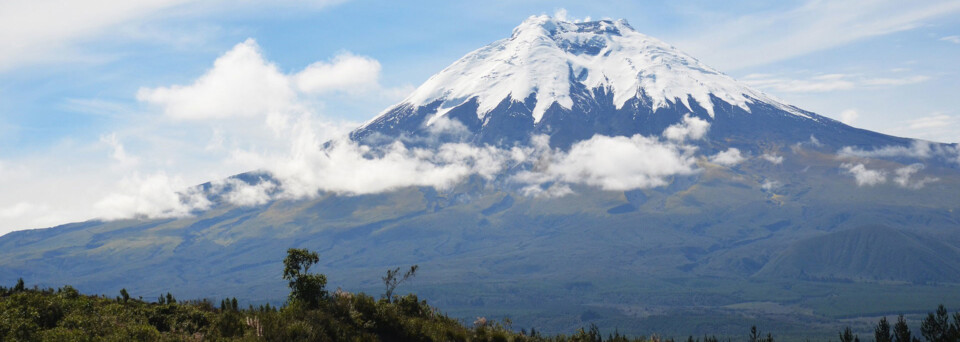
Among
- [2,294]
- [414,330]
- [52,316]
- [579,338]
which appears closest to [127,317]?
[52,316]

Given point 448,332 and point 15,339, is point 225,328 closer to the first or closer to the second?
point 15,339

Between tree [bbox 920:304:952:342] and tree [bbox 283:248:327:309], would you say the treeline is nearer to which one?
tree [bbox 283:248:327:309]

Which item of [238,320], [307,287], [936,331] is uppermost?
[307,287]

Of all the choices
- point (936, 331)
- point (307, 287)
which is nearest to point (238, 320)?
point (307, 287)

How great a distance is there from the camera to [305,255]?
32156mm

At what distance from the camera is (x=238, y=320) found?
83.9 ft

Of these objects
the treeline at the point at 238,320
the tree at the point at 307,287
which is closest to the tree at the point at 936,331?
the treeline at the point at 238,320

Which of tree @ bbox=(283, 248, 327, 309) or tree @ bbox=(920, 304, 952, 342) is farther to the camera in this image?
tree @ bbox=(920, 304, 952, 342)

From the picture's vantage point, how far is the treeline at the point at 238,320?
76.0ft

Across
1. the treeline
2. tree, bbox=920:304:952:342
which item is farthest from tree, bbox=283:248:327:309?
tree, bbox=920:304:952:342

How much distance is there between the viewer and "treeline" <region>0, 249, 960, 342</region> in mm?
23172

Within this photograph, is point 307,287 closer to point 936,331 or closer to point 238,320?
point 238,320

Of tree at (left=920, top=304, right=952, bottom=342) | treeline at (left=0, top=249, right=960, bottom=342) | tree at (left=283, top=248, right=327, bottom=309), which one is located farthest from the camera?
tree at (left=920, top=304, right=952, bottom=342)

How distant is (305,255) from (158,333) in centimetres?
922
